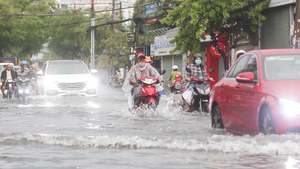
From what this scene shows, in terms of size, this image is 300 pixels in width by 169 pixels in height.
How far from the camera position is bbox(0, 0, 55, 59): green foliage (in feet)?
175

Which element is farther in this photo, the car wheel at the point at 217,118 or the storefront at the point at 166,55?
the storefront at the point at 166,55

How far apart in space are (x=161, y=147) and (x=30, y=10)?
6090 cm

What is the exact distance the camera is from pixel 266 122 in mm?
6879

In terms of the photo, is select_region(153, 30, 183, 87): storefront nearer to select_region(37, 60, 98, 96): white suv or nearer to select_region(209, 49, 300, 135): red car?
select_region(37, 60, 98, 96): white suv

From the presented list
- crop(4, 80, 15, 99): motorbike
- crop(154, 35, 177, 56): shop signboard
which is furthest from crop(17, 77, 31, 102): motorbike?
crop(154, 35, 177, 56): shop signboard

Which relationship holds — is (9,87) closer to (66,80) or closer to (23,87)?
(23,87)

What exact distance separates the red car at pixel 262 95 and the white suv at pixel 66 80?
11.0 m

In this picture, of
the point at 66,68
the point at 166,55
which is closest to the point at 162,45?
the point at 166,55

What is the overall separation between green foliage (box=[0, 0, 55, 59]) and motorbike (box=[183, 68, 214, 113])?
34.7 meters

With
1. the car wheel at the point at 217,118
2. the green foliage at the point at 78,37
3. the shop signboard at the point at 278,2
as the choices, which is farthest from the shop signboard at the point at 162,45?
the car wheel at the point at 217,118

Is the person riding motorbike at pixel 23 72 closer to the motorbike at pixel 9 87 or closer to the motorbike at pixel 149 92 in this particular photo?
the motorbike at pixel 9 87

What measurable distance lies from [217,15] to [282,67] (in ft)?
47.3

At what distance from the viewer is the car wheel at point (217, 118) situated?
8950 millimetres

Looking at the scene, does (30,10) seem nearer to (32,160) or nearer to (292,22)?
(292,22)
